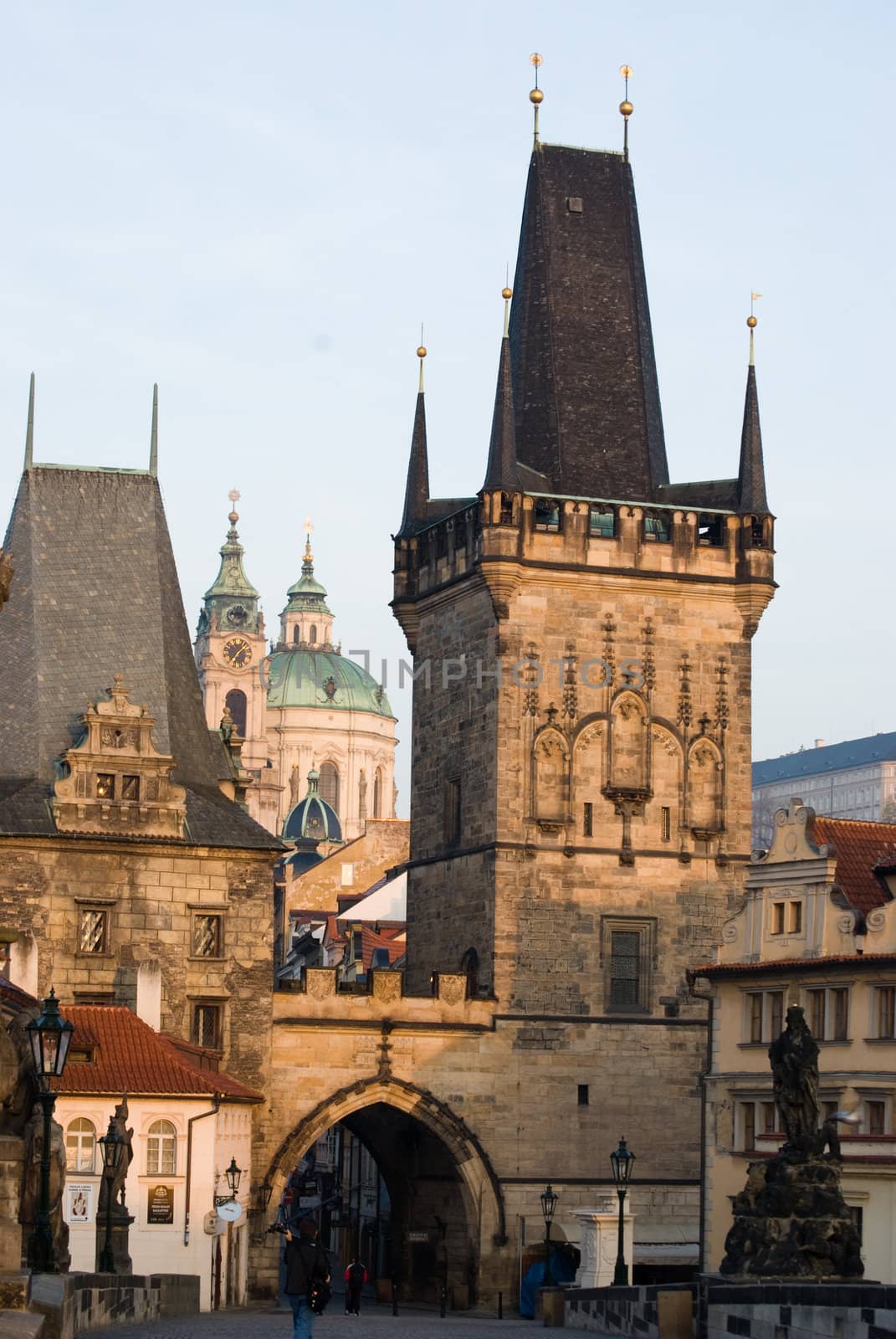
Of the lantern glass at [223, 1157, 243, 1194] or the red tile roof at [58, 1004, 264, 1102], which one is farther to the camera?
the lantern glass at [223, 1157, 243, 1194]

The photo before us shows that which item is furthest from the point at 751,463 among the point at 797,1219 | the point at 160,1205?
the point at 797,1219

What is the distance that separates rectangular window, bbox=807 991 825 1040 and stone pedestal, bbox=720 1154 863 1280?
18.6m

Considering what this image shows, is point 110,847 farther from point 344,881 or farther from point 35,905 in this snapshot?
point 344,881

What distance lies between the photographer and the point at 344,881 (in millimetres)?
134000

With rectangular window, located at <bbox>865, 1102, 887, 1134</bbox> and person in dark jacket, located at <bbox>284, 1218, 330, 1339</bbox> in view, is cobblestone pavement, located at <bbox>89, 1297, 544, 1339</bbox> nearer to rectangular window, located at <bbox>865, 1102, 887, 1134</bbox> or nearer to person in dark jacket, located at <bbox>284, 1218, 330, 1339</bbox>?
person in dark jacket, located at <bbox>284, 1218, 330, 1339</bbox>

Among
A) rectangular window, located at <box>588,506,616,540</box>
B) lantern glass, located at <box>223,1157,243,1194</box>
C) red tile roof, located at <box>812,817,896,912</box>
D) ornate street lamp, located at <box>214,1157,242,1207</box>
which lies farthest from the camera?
rectangular window, located at <box>588,506,616,540</box>

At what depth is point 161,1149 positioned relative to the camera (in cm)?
4744

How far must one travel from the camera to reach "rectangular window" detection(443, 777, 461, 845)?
57.7 meters

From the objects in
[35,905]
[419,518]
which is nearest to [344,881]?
[419,518]

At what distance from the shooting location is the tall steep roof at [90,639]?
175ft

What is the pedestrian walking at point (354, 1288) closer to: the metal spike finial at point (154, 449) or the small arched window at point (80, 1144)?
the small arched window at point (80, 1144)

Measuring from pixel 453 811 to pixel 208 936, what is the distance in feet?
23.5

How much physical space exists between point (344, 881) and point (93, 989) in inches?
3252

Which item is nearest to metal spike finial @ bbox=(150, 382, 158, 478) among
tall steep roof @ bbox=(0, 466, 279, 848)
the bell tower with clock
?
tall steep roof @ bbox=(0, 466, 279, 848)
